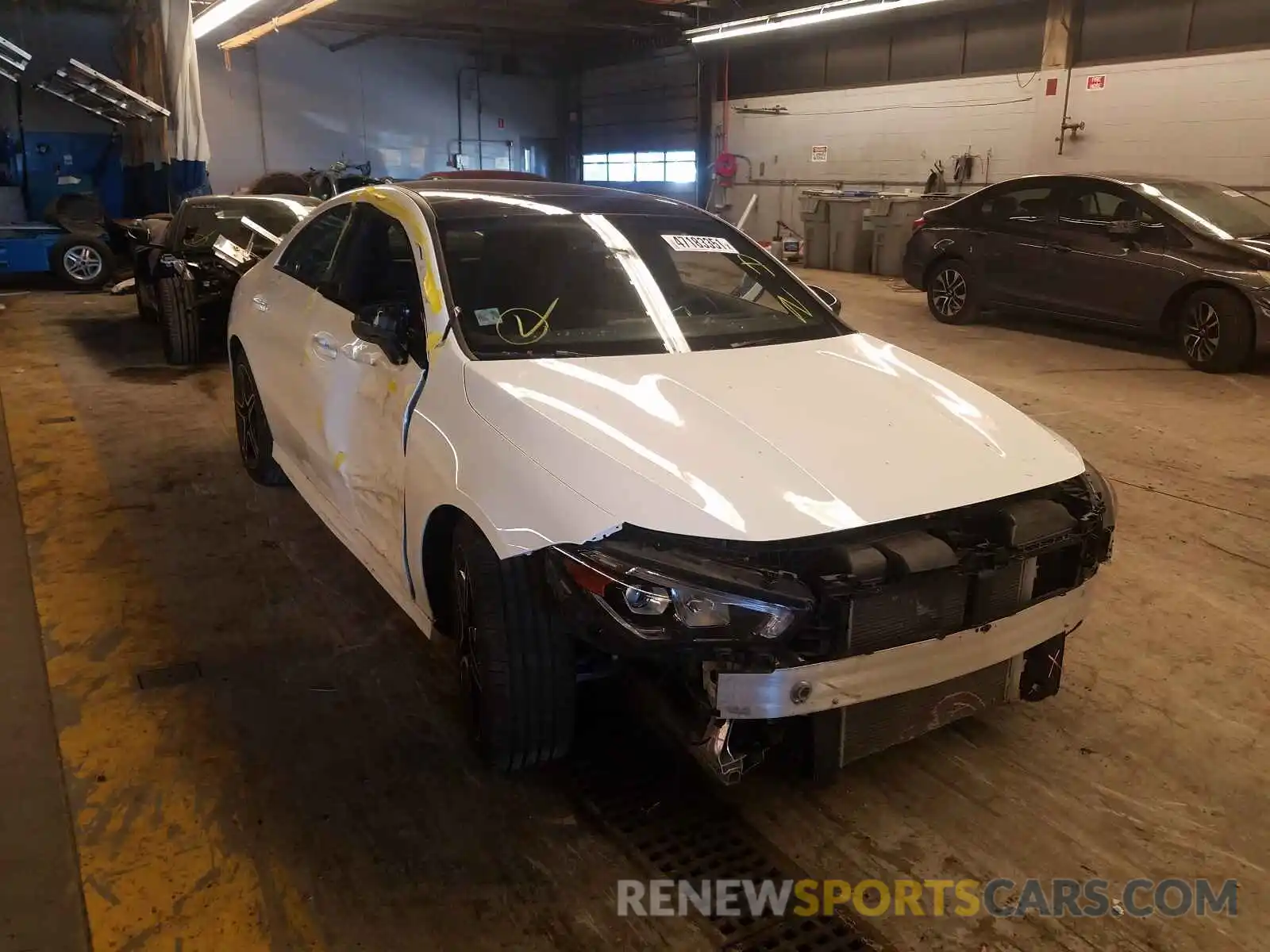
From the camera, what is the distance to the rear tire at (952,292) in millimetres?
9305

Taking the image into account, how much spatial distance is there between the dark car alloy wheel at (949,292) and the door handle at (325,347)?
743 centimetres

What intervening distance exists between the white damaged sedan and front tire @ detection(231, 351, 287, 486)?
120cm

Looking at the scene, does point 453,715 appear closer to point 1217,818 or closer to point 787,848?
point 787,848

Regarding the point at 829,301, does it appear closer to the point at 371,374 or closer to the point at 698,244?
the point at 698,244

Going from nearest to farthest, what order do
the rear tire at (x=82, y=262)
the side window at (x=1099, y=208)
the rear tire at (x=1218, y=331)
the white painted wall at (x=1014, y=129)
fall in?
the rear tire at (x=1218, y=331) < the side window at (x=1099, y=208) < the white painted wall at (x=1014, y=129) < the rear tire at (x=82, y=262)

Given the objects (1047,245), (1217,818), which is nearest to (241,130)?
(1047,245)

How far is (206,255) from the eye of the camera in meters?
7.62

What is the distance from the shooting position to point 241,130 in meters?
19.0

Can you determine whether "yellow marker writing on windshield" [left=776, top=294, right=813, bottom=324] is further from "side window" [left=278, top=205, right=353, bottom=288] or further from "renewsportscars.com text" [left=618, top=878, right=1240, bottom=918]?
"renewsportscars.com text" [left=618, top=878, right=1240, bottom=918]

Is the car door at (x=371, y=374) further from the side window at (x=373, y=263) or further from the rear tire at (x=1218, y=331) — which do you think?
the rear tire at (x=1218, y=331)

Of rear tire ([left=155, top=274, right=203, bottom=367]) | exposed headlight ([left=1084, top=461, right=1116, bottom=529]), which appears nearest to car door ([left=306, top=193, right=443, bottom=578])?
exposed headlight ([left=1084, top=461, right=1116, bottom=529])

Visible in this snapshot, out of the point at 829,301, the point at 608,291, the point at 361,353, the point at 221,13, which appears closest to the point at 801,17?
the point at 221,13

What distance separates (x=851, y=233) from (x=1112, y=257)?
22.2 feet

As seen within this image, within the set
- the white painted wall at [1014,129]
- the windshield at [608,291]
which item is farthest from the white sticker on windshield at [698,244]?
the white painted wall at [1014,129]
